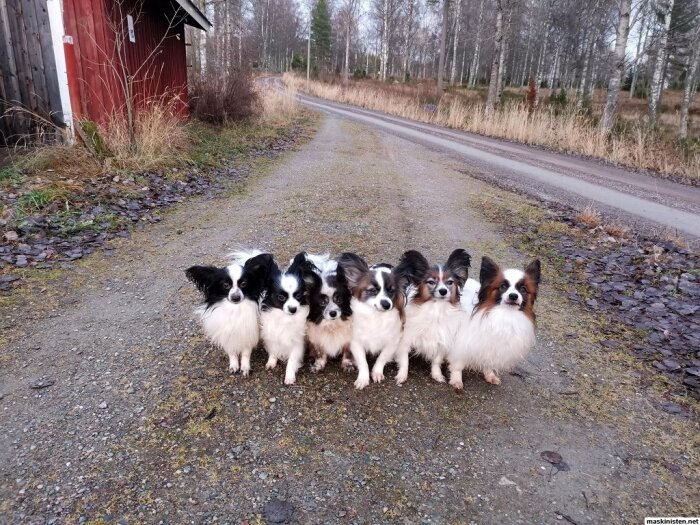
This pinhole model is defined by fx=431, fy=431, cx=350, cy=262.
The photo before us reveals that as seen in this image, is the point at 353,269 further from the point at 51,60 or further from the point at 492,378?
the point at 51,60

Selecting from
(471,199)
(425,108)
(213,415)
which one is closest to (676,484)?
(213,415)

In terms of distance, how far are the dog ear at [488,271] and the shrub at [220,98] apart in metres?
11.3

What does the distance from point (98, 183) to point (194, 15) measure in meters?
6.34

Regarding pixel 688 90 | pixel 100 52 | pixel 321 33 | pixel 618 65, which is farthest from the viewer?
pixel 321 33

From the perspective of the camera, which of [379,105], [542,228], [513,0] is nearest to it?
[542,228]

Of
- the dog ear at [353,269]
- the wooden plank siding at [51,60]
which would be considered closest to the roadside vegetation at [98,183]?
the wooden plank siding at [51,60]

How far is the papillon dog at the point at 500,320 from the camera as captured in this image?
2910 millimetres

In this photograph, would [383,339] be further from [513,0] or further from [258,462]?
[513,0]

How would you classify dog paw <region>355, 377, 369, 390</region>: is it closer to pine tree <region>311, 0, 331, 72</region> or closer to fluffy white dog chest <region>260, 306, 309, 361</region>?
fluffy white dog chest <region>260, 306, 309, 361</region>

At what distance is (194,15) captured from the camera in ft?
34.3

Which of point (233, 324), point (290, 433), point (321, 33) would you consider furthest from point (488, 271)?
point (321, 33)

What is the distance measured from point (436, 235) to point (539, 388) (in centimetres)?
313

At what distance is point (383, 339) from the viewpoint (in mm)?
3074

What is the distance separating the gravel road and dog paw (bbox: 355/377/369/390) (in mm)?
50
